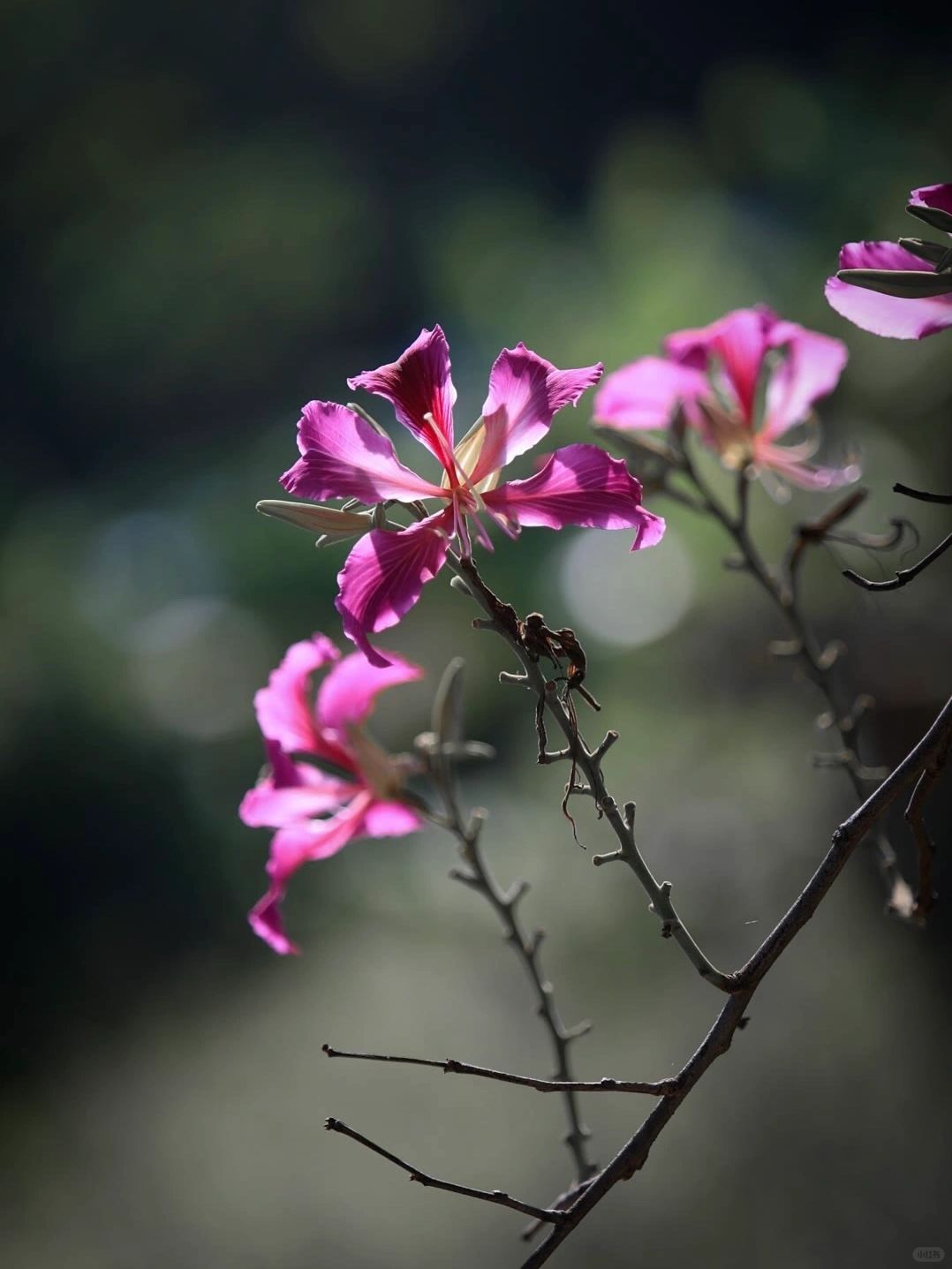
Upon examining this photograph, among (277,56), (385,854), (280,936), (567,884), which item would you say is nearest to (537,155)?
(277,56)

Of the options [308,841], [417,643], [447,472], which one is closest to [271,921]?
[308,841]

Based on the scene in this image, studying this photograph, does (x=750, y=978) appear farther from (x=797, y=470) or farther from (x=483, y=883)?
(x=797, y=470)

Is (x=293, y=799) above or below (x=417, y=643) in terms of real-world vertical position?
above

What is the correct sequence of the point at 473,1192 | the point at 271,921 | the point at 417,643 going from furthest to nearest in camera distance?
1. the point at 417,643
2. the point at 271,921
3. the point at 473,1192

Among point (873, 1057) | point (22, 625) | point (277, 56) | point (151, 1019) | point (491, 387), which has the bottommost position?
point (151, 1019)

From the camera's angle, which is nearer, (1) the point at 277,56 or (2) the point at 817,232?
(2) the point at 817,232

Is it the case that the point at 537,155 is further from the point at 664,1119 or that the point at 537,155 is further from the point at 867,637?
the point at 664,1119
